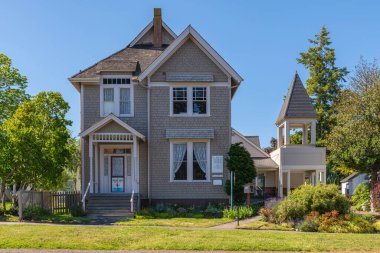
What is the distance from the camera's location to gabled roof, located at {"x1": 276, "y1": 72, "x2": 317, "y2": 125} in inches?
1116

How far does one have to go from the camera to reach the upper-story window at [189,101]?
83.0 feet

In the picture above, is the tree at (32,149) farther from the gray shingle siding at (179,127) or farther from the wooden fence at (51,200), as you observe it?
the gray shingle siding at (179,127)

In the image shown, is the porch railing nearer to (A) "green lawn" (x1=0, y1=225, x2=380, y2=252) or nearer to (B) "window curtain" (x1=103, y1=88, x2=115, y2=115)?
(B) "window curtain" (x1=103, y1=88, x2=115, y2=115)

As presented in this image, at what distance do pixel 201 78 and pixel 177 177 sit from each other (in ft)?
18.0

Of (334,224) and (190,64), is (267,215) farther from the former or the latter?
(190,64)

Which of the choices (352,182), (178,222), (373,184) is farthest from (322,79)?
(178,222)

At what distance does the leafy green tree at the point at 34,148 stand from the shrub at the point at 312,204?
35.3 ft

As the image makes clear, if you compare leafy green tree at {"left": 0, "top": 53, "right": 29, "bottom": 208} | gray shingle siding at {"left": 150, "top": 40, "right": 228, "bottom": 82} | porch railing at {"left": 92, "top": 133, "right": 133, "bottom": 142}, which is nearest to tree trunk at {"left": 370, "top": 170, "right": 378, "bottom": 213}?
gray shingle siding at {"left": 150, "top": 40, "right": 228, "bottom": 82}

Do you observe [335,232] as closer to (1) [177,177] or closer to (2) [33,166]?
(1) [177,177]

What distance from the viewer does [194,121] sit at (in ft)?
82.8

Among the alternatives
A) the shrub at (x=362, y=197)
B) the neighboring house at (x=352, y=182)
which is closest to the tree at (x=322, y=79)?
the neighboring house at (x=352, y=182)

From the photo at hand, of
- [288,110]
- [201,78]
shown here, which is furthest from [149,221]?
[288,110]

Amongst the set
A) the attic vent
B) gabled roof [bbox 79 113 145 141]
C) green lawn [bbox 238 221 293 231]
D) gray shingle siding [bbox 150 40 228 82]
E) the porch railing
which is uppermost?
gray shingle siding [bbox 150 40 228 82]

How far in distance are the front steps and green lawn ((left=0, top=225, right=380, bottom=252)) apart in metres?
6.01
